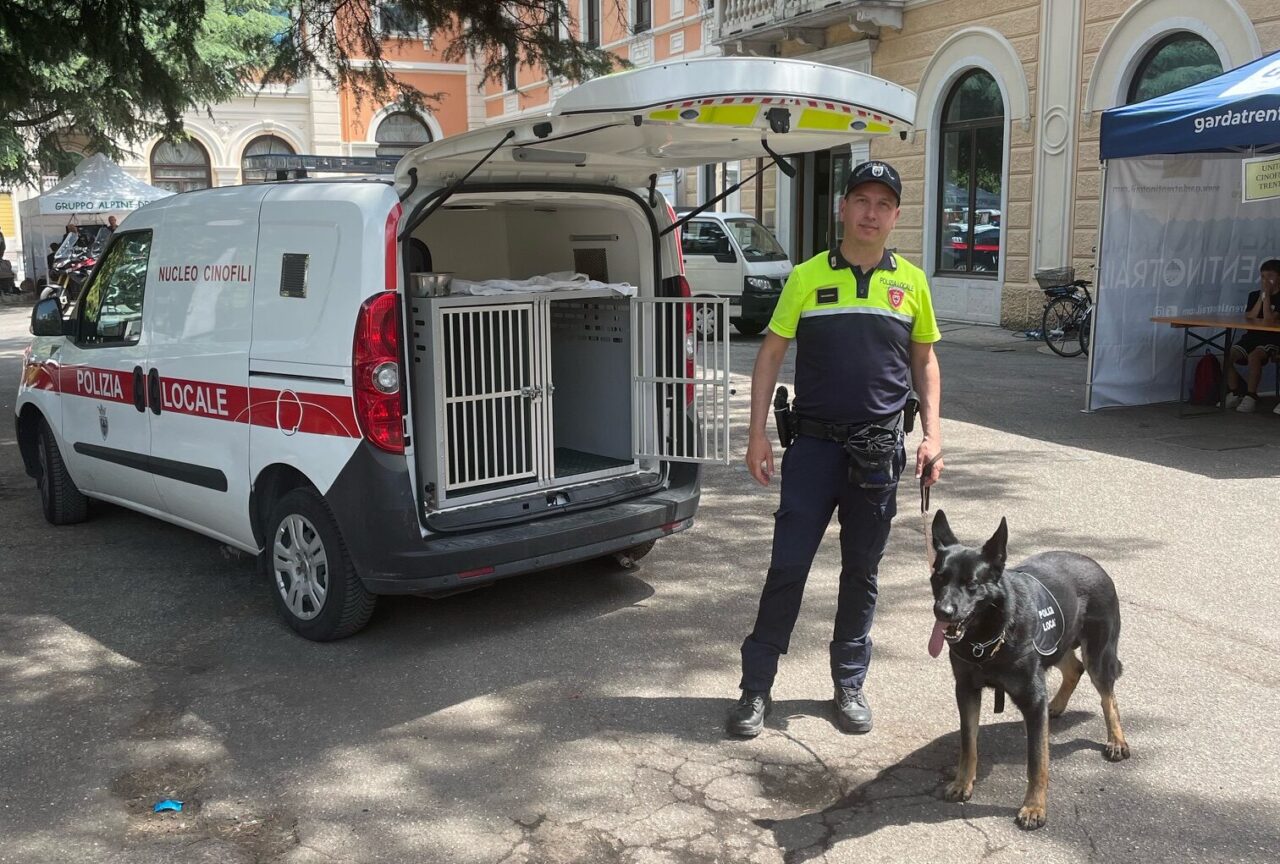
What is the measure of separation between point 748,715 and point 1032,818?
1.00 m

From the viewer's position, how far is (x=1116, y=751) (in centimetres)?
382

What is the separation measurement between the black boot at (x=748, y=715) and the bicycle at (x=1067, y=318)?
11.5m

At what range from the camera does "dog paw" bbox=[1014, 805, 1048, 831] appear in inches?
134

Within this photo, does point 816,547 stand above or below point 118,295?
below

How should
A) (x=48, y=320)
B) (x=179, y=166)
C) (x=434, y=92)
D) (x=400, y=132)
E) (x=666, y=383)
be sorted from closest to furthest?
1. (x=666, y=383)
2. (x=48, y=320)
3. (x=434, y=92)
4. (x=179, y=166)
5. (x=400, y=132)

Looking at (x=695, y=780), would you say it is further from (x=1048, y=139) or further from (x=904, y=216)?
(x=904, y=216)

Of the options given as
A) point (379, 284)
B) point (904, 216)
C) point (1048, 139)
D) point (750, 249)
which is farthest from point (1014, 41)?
point (379, 284)

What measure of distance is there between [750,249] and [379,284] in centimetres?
1353

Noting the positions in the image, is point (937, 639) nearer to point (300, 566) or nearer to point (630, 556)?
point (630, 556)

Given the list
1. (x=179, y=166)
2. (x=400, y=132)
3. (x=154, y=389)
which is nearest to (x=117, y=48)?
(x=154, y=389)

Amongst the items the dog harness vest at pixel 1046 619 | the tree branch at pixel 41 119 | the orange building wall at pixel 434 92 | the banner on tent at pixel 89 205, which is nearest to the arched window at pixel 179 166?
the orange building wall at pixel 434 92

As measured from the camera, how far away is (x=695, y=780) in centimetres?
374

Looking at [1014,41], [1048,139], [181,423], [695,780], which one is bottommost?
[695,780]

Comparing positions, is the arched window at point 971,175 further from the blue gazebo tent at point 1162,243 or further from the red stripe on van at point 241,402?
the red stripe on van at point 241,402
